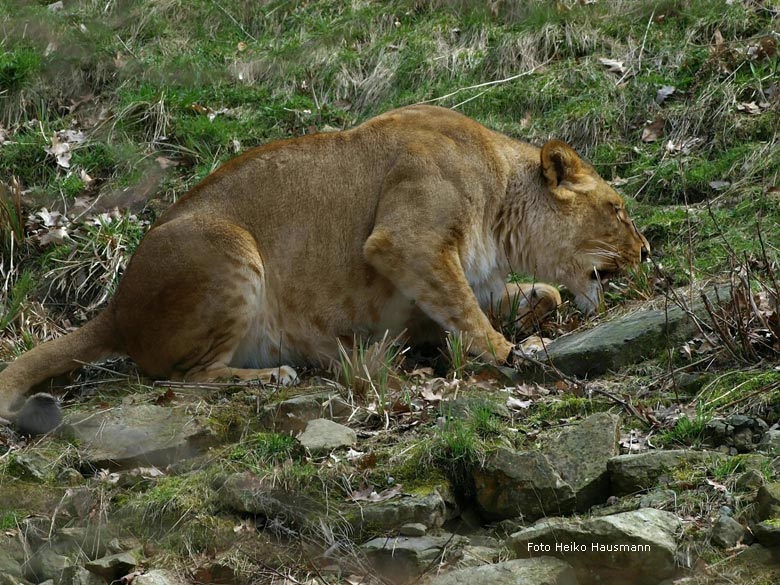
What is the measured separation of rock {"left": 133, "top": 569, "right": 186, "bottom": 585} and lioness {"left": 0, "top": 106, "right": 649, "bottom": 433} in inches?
89.5

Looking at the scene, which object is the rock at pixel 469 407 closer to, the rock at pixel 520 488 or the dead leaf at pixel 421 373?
the rock at pixel 520 488

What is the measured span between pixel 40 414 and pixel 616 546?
330 cm

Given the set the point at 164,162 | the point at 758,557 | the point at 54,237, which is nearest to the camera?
the point at 758,557

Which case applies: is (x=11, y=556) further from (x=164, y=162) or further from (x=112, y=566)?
(x=164, y=162)

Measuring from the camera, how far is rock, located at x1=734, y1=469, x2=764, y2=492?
459cm

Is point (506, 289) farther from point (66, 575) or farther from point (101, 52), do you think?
point (101, 52)

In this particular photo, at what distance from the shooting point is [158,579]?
15.8 feet

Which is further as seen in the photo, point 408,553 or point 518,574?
point 408,553

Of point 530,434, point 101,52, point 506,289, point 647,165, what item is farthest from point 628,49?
point 530,434

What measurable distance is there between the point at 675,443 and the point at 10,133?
7503 millimetres

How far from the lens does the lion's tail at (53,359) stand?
6.89 meters

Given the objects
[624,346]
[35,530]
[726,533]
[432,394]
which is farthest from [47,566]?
[624,346]

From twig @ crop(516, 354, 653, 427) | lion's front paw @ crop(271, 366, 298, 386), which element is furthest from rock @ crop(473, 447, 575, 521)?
lion's front paw @ crop(271, 366, 298, 386)

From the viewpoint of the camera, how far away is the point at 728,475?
4723 millimetres
